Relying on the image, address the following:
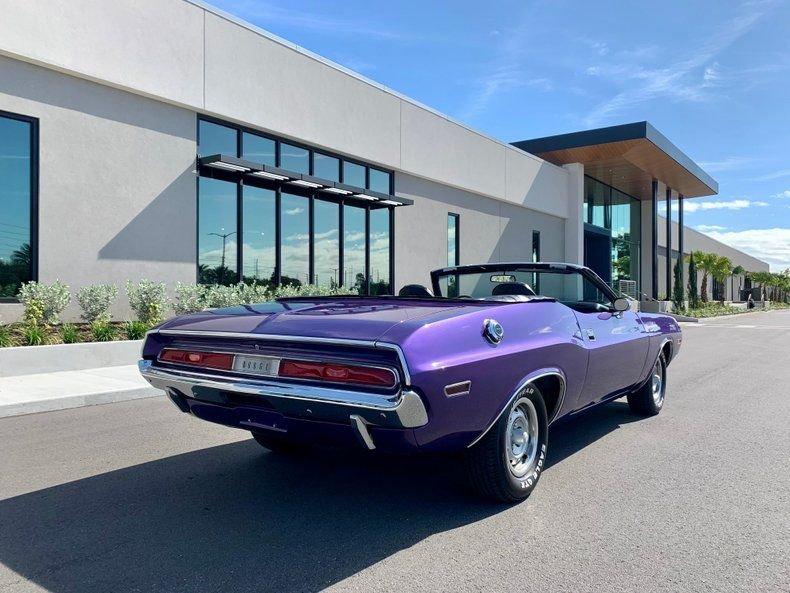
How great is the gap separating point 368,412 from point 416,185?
643 inches

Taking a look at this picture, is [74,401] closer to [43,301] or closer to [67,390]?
[67,390]

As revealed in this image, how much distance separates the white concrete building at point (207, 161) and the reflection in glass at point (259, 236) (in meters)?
0.03

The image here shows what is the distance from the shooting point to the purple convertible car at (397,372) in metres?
2.93

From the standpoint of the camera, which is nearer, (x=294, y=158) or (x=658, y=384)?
(x=658, y=384)

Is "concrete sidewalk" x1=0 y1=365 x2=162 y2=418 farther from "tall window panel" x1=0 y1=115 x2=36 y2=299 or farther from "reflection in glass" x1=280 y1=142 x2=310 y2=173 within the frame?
"reflection in glass" x1=280 y1=142 x2=310 y2=173

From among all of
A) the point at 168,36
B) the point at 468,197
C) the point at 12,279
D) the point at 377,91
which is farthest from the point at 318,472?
the point at 468,197

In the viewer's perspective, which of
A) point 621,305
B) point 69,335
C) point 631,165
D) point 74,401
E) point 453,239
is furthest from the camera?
point 631,165

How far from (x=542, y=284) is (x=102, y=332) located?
23.9 ft

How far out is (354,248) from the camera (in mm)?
16422

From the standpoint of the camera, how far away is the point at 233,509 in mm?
3557

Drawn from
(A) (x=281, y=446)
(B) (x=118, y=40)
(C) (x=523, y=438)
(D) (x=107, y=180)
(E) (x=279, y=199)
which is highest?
(B) (x=118, y=40)

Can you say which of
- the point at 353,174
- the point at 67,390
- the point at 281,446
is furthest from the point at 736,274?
the point at 281,446

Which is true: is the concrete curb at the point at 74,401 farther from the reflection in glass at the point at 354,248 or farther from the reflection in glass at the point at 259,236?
the reflection in glass at the point at 354,248

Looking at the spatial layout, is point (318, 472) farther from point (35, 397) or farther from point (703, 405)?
point (703, 405)
